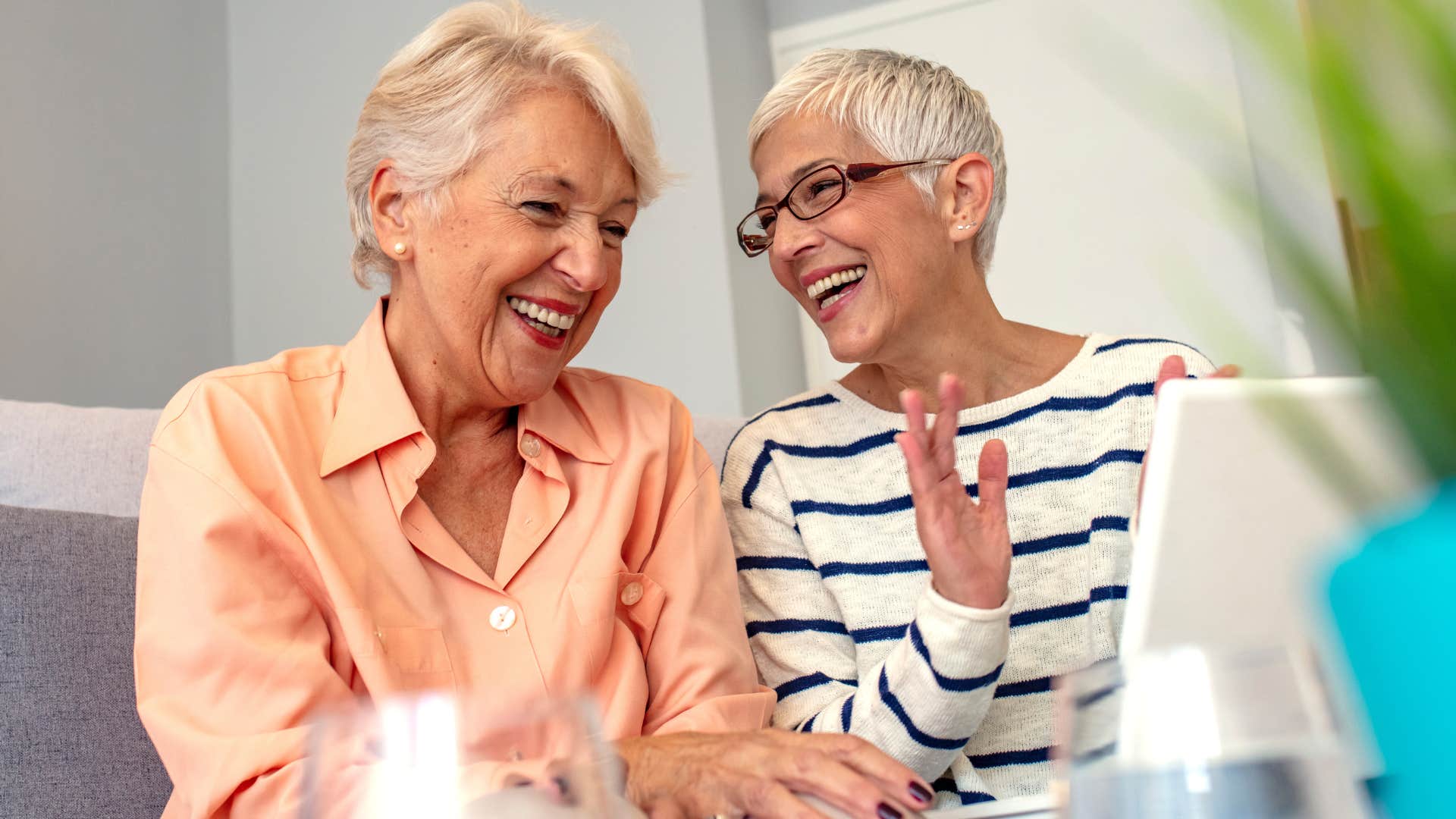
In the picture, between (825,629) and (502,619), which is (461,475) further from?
(825,629)

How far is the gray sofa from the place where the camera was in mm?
1380

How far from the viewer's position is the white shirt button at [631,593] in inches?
59.6

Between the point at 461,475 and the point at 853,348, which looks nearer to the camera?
the point at 461,475

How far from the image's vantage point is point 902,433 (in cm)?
145

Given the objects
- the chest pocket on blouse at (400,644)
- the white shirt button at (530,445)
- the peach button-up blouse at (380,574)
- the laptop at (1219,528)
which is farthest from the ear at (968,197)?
the laptop at (1219,528)

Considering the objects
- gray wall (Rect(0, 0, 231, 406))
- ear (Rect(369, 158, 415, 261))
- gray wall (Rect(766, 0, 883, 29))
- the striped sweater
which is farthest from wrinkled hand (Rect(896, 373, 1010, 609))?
gray wall (Rect(766, 0, 883, 29))

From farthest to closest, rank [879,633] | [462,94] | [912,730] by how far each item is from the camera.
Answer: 1. [879,633]
2. [462,94]
3. [912,730]

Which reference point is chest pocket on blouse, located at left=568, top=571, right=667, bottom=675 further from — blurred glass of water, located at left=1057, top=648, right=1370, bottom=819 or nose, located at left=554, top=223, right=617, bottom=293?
blurred glass of water, located at left=1057, top=648, right=1370, bottom=819

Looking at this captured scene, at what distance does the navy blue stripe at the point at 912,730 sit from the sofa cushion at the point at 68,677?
2.92 feet

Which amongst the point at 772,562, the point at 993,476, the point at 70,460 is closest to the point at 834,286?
the point at 772,562

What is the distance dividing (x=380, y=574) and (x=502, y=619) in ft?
0.49

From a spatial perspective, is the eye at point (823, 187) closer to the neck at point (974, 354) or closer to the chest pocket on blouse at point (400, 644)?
the neck at point (974, 354)

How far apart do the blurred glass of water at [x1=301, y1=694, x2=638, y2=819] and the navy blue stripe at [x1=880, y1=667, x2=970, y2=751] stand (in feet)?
3.46

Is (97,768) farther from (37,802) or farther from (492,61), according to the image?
(492,61)
